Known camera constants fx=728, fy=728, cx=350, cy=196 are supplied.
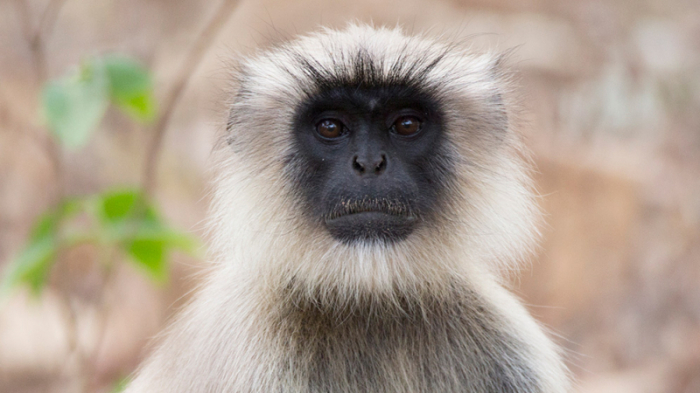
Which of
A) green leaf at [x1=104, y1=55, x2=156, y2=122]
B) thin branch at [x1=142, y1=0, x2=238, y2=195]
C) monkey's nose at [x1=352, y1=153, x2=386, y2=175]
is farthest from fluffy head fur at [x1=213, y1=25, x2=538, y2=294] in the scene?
thin branch at [x1=142, y1=0, x2=238, y2=195]

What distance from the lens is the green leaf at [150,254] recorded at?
356cm

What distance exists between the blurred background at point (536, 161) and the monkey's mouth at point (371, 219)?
12.7ft

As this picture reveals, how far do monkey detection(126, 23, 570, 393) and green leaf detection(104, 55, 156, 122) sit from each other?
21.0 inches

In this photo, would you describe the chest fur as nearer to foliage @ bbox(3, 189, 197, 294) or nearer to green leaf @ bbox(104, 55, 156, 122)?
foliage @ bbox(3, 189, 197, 294)

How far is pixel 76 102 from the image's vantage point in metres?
3.12

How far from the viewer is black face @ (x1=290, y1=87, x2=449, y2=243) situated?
2648 millimetres

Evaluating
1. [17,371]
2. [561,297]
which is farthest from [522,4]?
[17,371]

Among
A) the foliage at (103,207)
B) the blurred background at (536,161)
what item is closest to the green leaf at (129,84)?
the foliage at (103,207)

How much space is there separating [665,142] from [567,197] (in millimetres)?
2303

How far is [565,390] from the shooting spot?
125 inches

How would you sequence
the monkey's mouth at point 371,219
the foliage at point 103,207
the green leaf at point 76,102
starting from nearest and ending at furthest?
the monkey's mouth at point 371,219
the green leaf at point 76,102
the foliage at point 103,207

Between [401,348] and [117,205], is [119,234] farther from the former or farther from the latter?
[401,348]

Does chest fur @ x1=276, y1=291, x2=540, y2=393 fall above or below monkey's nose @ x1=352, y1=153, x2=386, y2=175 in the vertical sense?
below

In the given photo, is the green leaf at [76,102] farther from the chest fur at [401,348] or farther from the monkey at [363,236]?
the chest fur at [401,348]
